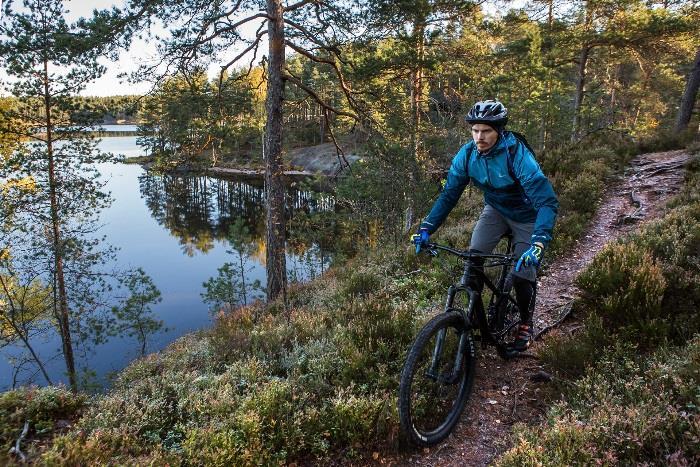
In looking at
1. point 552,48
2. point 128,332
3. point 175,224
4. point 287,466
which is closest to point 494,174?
point 287,466

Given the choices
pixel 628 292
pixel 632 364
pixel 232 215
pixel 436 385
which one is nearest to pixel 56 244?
pixel 436 385

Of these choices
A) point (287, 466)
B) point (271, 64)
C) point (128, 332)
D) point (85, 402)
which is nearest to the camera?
point (287, 466)

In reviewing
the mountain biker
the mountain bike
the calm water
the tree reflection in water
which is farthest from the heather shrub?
the tree reflection in water

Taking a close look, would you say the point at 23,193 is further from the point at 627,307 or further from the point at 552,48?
the point at 552,48

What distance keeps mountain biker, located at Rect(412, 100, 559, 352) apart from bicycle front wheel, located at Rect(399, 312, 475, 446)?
56 cm

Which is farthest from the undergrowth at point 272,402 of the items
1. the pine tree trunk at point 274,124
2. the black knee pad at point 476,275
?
the pine tree trunk at point 274,124

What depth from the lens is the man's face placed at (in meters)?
3.70

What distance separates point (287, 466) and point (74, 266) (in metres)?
17.1

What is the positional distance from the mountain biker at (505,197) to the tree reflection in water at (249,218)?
1565 cm

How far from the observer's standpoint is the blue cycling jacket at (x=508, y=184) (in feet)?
11.8

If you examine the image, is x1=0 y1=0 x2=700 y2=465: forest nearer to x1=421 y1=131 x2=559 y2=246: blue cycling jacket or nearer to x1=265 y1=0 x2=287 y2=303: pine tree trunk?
x1=265 y1=0 x2=287 y2=303: pine tree trunk

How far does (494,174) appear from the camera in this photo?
389cm

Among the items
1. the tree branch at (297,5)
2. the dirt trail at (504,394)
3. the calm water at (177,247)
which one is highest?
the tree branch at (297,5)

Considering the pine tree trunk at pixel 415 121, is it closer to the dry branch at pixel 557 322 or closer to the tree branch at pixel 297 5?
the tree branch at pixel 297 5
